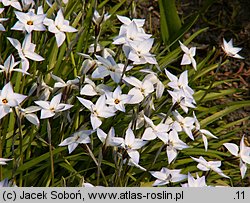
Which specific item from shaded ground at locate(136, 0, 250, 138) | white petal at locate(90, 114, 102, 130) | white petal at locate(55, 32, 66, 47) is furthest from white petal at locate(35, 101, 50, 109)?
shaded ground at locate(136, 0, 250, 138)

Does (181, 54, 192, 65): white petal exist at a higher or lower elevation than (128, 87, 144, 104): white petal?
higher

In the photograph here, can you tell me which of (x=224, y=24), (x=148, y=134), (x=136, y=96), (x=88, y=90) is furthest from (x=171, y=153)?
(x=224, y=24)

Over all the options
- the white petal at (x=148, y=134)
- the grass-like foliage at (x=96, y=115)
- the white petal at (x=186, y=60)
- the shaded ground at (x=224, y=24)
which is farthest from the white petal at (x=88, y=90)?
the shaded ground at (x=224, y=24)

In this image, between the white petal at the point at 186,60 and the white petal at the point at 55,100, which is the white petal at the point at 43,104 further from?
the white petal at the point at 186,60

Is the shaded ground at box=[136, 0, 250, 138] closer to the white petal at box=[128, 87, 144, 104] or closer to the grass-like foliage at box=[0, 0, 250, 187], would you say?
the grass-like foliage at box=[0, 0, 250, 187]
